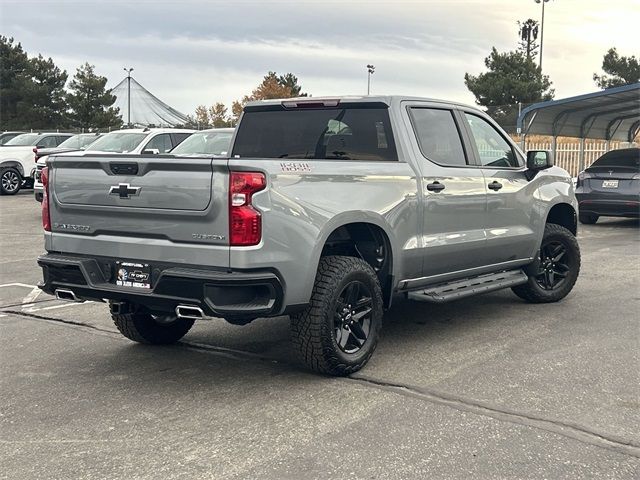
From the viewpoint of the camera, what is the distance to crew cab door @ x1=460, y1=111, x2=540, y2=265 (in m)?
6.34

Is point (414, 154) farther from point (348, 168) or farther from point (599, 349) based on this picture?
point (599, 349)

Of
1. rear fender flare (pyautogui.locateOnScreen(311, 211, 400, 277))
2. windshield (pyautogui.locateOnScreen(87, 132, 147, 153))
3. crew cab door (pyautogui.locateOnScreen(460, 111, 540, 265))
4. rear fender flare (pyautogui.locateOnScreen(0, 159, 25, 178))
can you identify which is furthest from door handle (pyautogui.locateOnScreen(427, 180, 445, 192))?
rear fender flare (pyautogui.locateOnScreen(0, 159, 25, 178))

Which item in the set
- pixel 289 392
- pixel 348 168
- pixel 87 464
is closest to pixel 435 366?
pixel 289 392

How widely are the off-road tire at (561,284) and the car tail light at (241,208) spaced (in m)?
3.72

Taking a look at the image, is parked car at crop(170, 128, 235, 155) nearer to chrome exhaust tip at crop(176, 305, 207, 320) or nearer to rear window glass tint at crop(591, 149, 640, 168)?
rear window glass tint at crop(591, 149, 640, 168)

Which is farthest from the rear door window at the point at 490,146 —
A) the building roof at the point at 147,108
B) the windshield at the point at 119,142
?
the building roof at the point at 147,108

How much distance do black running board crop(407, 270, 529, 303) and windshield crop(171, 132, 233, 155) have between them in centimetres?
711

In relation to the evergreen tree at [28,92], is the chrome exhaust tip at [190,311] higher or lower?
lower

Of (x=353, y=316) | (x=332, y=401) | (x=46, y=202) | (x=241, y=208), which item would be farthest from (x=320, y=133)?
A: (x=332, y=401)

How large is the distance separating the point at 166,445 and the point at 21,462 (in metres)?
0.71

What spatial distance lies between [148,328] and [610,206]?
10.2m

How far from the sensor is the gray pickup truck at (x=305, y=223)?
4.34 meters

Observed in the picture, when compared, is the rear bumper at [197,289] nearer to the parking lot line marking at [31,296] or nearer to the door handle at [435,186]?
the door handle at [435,186]

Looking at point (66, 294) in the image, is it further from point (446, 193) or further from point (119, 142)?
point (119, 142)
